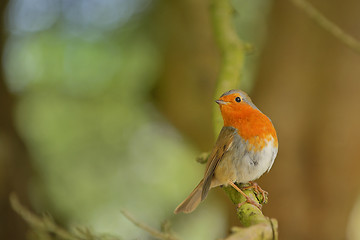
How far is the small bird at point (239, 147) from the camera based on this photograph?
101 inches

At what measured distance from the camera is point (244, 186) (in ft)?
8.45

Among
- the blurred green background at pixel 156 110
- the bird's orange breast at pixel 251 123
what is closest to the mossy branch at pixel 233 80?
the bird's orange breast at pixel 251 123

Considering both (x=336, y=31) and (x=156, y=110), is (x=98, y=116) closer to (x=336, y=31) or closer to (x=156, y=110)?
(x=156, y=110)

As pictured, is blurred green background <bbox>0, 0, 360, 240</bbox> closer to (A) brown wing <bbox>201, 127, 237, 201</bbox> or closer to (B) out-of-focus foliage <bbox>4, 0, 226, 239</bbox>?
(B) out-of-focus foliage <bbox>4, 0, 226, 239</bbox>

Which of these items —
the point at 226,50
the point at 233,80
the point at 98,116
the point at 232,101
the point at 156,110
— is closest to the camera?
the point at 232,101

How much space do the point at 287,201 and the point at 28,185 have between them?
301cm

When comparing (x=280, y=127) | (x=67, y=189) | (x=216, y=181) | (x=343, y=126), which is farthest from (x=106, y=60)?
(x=216, y=181)

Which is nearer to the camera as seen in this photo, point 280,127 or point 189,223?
point 280,127

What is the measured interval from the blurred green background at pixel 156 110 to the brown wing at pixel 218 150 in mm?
2325

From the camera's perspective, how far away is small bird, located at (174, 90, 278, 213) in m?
2.57

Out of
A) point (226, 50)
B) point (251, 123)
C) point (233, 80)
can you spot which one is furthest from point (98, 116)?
point (251, 123)

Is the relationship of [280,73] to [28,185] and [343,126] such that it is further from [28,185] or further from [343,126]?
[28,185]

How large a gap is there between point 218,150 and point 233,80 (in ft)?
1.89

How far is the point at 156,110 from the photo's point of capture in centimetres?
739
